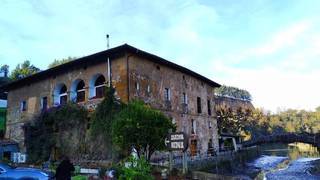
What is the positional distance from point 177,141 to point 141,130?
85.5 inches

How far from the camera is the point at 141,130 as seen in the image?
1583 centimetres

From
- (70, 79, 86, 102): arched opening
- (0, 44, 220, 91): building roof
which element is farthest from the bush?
(70, 79, 86, 102): arched opening

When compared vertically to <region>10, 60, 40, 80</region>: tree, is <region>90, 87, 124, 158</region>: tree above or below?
below

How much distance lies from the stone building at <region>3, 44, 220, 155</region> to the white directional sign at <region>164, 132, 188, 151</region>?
6.54 m

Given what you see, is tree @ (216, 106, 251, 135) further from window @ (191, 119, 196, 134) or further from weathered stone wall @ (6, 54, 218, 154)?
window @ (191, 119, 196, 134)

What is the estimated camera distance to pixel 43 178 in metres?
10.1

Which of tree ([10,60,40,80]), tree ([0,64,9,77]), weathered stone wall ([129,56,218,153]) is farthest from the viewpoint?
tree ([0,64,9,77])

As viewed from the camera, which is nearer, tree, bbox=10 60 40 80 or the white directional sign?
the white directional sign

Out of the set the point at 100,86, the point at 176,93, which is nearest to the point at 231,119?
the point at 176,93

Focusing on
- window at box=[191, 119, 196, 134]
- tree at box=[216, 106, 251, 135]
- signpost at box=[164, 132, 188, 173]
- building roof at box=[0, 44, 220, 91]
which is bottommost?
signpost at box=[164, 132, 188, 173]

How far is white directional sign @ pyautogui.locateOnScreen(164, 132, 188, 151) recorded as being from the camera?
14.2 m

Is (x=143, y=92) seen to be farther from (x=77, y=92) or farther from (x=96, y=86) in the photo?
(x=77, y=92)

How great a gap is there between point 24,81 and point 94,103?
980 cm

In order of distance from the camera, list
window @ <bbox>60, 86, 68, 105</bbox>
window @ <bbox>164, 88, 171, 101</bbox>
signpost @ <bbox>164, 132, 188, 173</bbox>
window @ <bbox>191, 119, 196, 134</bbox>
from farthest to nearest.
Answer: window @ <bbox>191, 119, 196, 134</bbox> < window @ <bbox>60, 86, 68, 105</bbox> < window @ <bbox>164, 88, 171, 101</bbox> < signpost @ <bbox>164, 132, 188, 173</bbox>
